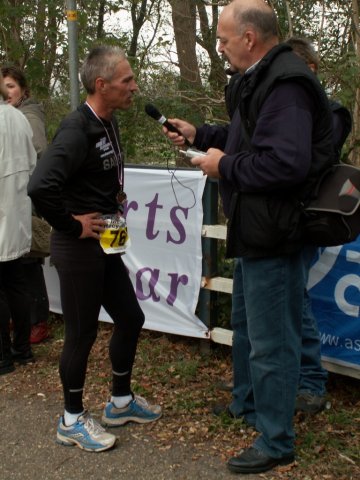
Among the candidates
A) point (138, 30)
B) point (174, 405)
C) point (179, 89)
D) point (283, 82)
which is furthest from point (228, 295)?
point (138, 30)

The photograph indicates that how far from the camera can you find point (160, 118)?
344 centimetres

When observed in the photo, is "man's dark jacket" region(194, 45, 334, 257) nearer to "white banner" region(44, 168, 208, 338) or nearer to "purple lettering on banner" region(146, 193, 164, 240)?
"white banner" region(44, 168, 208, 338)

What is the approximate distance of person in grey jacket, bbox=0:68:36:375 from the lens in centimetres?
457

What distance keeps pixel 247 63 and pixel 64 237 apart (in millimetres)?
1304

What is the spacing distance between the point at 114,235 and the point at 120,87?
79 cm

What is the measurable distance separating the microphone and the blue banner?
122cm

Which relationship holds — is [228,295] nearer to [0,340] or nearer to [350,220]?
[0,340]

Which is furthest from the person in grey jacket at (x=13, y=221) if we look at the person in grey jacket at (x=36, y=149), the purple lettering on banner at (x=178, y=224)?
the purple lettering on banner at (x=178, y=224)

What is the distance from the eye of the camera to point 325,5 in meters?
6.18

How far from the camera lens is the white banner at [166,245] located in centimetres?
478

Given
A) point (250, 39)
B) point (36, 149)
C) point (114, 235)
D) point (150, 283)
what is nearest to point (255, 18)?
point (250, 39)

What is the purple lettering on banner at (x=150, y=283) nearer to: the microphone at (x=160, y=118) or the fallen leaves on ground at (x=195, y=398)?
the fallen leaves on ground at (x=195, y=398)

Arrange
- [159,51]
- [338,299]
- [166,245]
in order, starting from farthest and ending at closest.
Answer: [159,51]
[166,245]
[338,299]

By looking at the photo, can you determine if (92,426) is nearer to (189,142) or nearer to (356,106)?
(189,142)
